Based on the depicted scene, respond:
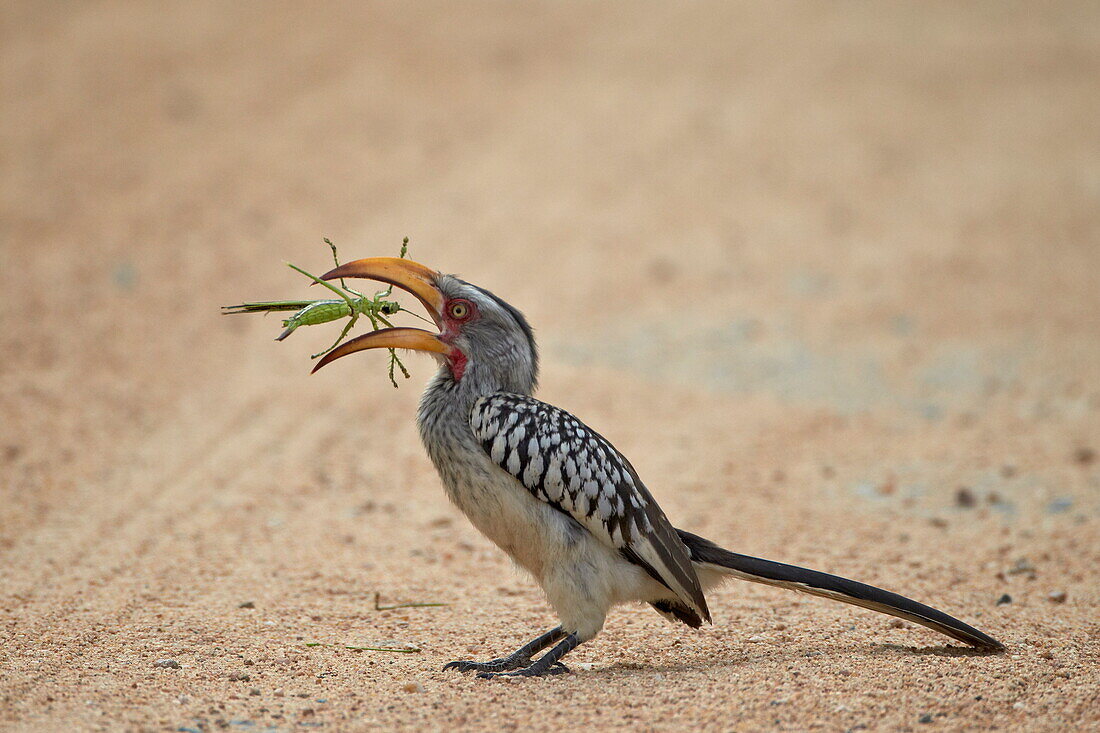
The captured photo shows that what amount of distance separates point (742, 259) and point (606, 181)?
317cm

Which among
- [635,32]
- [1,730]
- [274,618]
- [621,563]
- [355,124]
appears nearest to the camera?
[1,730]

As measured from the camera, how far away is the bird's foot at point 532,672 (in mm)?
4449

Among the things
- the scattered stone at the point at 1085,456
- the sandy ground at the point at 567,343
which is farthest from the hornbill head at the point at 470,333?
the scattered stone at the point at 1085,456

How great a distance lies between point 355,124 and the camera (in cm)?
1683

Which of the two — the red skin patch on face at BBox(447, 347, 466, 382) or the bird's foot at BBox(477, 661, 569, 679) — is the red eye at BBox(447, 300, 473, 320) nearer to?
the red skin patch on face at BBox(447, 347, 466, 382)

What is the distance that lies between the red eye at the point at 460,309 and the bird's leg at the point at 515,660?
1460 millimetres

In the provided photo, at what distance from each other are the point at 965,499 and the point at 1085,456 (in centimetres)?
149

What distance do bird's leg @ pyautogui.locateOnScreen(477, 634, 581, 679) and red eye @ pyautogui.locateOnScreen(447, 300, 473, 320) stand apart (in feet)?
4.91

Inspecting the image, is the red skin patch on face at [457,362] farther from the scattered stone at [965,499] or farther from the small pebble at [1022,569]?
the scattered stone at [965,499]

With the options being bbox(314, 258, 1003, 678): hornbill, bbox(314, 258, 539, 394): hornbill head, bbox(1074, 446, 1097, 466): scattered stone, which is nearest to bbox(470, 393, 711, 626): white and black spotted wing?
bbox(314, 258, 1003, 678): hornbill

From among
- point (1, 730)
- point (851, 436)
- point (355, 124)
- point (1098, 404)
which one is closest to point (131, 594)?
point (1, 730)

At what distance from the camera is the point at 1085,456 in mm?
8375

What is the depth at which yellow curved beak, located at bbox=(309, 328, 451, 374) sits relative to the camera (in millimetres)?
4453

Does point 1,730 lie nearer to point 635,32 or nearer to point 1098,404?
point 1098,404
